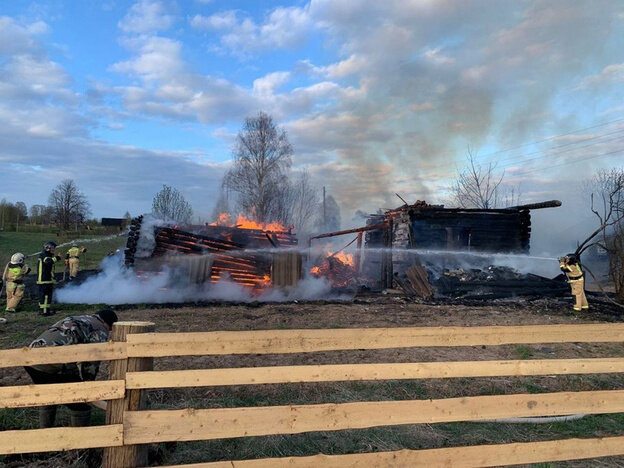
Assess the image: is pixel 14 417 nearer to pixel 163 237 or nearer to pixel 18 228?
pixel 163 237

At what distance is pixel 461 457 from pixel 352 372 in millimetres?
997

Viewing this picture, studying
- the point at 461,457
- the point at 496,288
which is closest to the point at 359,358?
the point at 461,457

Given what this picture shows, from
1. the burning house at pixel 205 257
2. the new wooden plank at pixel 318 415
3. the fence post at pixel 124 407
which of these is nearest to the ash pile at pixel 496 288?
the burning house at pixel 205 257

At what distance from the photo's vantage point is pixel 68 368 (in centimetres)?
355

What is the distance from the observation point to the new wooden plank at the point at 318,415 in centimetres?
253

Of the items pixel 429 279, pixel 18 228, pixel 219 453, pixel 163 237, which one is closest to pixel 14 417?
pixel 219 453

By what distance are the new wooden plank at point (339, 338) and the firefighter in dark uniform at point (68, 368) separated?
1319 millimetres

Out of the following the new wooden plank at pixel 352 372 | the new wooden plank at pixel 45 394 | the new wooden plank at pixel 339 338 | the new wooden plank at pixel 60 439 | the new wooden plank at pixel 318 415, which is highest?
the new wooden plank at pixel 339 338

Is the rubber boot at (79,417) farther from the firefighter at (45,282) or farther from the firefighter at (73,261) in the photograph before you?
the firefighter at (73,261)

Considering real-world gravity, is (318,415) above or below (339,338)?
below

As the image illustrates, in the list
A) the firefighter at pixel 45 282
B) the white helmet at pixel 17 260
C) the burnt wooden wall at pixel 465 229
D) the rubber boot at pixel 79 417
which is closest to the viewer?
the rubber boot at pixel 79 417

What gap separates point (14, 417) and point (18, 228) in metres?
47.7

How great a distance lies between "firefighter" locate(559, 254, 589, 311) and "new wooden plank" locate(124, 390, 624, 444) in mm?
10260

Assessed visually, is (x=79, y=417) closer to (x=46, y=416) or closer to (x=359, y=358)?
(x=46, y=416)
